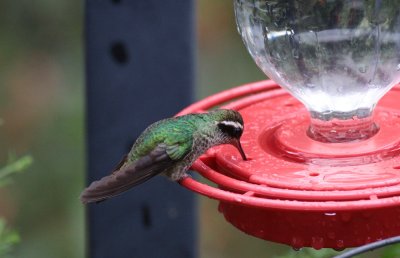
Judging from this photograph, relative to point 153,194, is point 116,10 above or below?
above

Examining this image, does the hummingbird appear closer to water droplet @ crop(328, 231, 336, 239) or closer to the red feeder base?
the red feeder base

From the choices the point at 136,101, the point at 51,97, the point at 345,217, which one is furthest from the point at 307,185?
the point at 51,97

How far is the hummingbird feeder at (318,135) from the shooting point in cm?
215

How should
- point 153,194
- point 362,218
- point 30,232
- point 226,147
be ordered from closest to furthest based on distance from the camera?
point 362,218 → point 226,147 → point 153,194 → point 30,232

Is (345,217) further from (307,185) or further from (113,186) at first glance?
(113,186)

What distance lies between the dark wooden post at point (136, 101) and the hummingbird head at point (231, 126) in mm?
575

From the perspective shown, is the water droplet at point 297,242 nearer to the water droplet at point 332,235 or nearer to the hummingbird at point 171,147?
the water droplet at point 332,235

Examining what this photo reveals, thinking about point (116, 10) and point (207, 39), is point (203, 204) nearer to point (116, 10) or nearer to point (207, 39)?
point (207, 39)

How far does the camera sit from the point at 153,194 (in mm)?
3334

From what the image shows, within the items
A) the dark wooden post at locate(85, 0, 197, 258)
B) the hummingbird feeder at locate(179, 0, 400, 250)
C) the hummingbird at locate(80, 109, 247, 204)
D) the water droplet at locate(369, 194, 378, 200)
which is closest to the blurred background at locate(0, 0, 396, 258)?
the dark wooden post at locate(85, 0, 197, 258)

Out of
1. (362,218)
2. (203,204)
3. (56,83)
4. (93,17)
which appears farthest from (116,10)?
(203,204)

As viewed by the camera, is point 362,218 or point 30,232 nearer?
point 362,218

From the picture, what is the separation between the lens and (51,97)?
5105 millimetres

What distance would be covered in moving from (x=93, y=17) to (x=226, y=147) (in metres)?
0.78
